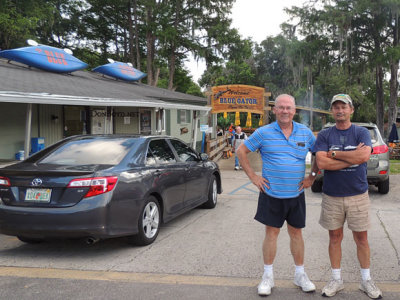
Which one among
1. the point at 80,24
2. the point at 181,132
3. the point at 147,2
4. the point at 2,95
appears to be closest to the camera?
the point at 2,95

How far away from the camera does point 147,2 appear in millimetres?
27281

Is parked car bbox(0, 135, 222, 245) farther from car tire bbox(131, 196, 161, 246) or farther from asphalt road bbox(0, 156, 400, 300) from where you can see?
asphalt road bbox(0, 156, 400, 300)

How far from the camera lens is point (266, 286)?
3508 millimetres

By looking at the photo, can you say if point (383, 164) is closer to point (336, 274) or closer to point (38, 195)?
point (336, 274)

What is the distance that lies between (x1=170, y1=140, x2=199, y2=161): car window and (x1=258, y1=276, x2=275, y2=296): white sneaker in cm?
302

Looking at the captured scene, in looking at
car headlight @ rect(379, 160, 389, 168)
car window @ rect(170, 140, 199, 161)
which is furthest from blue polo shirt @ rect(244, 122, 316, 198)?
car headlight @ rect(379, 160, 389, 168)

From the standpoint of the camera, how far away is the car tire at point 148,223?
16.0ft

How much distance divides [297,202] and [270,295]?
2.80 ft

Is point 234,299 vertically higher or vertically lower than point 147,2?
lower

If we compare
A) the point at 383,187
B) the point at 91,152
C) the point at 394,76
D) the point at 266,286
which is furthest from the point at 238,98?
the point at 266,286

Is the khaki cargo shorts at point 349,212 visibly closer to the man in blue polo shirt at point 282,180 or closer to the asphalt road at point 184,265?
the man in blue polo shirt at point 282,180

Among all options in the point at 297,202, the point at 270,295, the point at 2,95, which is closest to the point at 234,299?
the point at 270,295

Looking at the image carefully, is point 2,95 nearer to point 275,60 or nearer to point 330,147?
point 330,147

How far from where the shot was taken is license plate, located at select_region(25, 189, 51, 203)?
4387 millimetres
